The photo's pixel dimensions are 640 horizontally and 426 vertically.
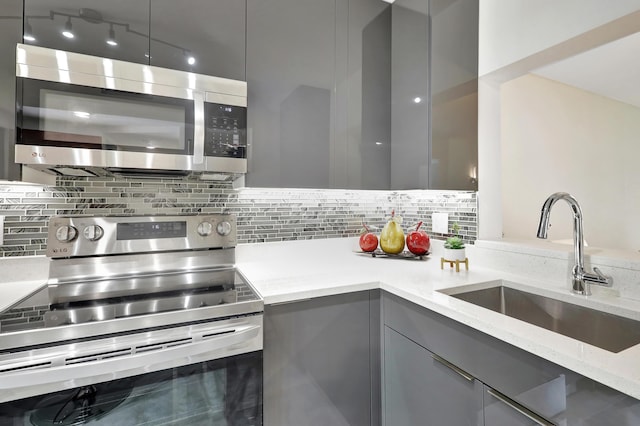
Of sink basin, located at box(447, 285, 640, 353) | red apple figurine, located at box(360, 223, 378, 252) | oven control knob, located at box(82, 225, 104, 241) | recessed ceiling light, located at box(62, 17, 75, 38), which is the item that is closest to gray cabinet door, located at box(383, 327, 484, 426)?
sink basin, located at box(447, 285, 640, 353)

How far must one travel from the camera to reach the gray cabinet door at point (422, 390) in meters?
0.87

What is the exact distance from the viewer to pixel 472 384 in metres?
0.85

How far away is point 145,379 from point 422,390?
91cm

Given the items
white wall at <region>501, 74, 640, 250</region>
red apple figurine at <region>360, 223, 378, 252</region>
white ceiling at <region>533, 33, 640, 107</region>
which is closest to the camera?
red apple figurine at <region>360, 223, 378, 252</region>

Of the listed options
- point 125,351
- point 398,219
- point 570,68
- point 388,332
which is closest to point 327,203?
point 398,219

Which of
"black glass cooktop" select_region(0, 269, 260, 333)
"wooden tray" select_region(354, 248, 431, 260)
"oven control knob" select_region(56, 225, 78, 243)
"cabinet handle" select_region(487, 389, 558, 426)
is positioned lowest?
"cabinet handle" select_region(487, 389, 558, 426)

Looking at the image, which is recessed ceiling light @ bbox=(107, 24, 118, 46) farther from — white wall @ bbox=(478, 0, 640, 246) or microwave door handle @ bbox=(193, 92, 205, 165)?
white wall @ bbox=(478, 0, 640, 246)

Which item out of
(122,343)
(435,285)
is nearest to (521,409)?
(435,285)

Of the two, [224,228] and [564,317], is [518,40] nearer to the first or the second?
[564,317]

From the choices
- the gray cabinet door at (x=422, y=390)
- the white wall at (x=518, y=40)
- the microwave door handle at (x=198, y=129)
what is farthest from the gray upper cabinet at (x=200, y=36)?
the gray cabinet door at (x=422, y=390)

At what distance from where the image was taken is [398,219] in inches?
72.9

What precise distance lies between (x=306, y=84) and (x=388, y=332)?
1245 millimetres

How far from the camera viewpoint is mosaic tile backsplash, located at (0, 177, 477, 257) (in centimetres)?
126

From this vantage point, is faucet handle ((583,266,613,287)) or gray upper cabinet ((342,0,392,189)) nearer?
faucet handle ((583,266,613,287))
